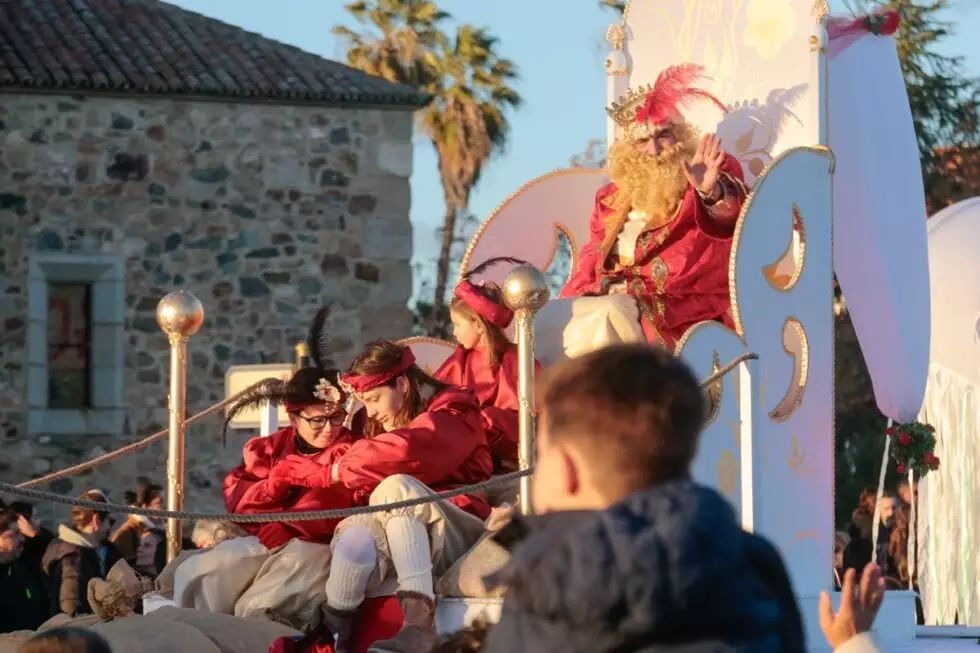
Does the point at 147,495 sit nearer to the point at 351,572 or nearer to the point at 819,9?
the point at 819,9

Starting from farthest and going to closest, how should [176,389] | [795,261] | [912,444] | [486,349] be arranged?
[912,444], [795,261], [176,389], [486,349]

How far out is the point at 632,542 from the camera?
301 cm

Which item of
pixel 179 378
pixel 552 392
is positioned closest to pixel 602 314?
pixel 179 378

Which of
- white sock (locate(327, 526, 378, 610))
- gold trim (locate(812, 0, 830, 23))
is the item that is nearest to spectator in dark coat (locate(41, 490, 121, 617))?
white sock (locate(327, 526, 378, 610))

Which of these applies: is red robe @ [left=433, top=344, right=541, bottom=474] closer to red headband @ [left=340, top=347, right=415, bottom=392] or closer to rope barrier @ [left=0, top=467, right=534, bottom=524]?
red headband @ [left=340, top=347, right=415, bottom=392]

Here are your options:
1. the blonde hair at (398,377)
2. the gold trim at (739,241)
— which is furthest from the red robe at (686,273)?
the blonde hair at (398,377)

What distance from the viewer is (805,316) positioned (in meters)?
8.85

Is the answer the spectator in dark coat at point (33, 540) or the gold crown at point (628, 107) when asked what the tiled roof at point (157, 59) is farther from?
the gold crown at point (628, 107)

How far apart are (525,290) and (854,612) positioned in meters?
4.34

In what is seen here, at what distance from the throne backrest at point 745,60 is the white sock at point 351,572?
2.81m

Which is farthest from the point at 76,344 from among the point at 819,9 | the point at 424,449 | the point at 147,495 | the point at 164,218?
the point at 424,449

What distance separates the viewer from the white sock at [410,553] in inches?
295

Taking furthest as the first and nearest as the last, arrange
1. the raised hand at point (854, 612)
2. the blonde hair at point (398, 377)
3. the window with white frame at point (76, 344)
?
the window with white frame at point (76, 344), the blonde hair at point (398, 377), the raised hand at point (854, 612)

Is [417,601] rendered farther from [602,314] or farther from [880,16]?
[880,16]
